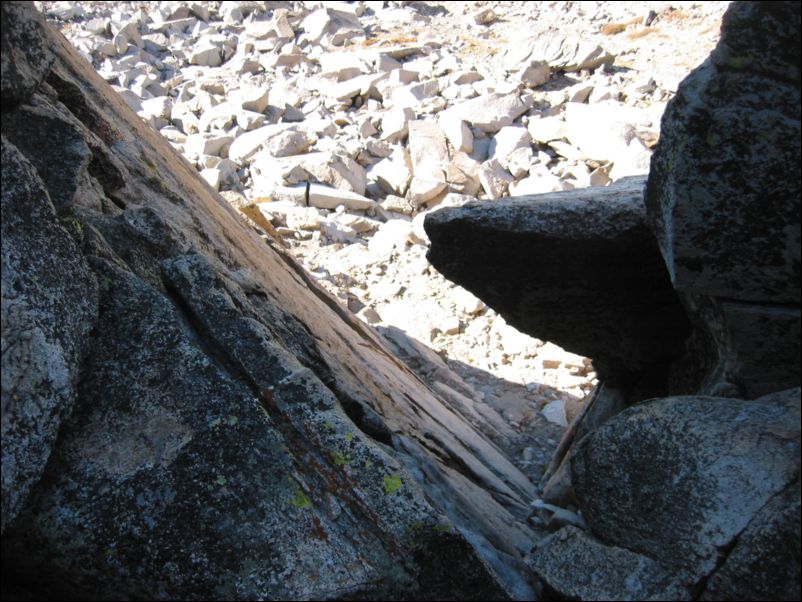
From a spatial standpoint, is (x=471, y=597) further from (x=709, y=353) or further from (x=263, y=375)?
(x=709, y=353)

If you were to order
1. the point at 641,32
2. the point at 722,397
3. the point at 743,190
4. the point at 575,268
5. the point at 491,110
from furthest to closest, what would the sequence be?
the point at 641,32 < the point at 491,110 < the point at 575,268 < the point at 722,397 < the point at 743,190

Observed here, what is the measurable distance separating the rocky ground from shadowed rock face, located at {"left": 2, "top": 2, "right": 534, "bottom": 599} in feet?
16.8

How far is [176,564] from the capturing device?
3.73 metres

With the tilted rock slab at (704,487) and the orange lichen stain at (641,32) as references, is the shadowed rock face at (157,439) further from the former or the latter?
the orange lichen stain at (641,32)

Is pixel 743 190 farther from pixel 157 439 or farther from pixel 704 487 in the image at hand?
pixel 157 439

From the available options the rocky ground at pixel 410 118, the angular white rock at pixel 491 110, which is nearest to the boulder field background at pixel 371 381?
the rocky ground at pixel 410 118

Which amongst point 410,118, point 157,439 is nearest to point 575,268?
point 157,439

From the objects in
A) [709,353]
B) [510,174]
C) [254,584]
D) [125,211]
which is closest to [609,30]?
[510,174]

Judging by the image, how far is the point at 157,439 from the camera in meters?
3.92

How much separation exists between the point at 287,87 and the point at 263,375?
52.3ft

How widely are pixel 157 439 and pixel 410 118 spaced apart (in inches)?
530

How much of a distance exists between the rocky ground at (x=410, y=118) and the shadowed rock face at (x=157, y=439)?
5113 millimetres

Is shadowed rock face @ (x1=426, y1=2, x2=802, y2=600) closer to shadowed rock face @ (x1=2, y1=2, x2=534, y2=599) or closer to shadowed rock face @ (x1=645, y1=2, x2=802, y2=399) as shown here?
shadowed rock face @ (x1=645, y1=2, x2=802, y2=399)

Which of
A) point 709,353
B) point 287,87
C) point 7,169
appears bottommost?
point 287,87
